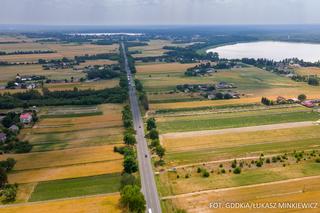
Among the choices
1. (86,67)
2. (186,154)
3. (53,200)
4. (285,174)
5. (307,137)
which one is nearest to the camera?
(53,200)

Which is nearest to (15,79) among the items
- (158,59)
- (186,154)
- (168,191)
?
(158,59)

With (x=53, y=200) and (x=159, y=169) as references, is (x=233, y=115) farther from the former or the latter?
(x=53, y=200)

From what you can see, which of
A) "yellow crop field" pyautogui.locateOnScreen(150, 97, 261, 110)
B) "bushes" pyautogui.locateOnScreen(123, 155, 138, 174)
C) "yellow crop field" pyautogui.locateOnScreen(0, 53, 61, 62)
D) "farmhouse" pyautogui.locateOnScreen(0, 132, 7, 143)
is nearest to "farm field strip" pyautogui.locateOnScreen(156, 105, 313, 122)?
"yellow crop field" pyautogui.locateOnScreen(150, 97, 261, 110)

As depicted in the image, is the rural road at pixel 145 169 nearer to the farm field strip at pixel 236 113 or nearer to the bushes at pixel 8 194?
the farm field strip at pixel 236 113

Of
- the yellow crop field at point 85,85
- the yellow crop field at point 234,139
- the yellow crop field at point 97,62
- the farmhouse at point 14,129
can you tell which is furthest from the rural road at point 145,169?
the yellow crop field at point 97,62

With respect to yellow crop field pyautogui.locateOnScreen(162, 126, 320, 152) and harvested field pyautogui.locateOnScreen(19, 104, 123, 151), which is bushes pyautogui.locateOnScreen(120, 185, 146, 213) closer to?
yellow crop field pyautogui.locateOnScreen(162, 126, 320, 152)

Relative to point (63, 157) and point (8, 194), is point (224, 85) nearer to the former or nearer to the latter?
point (63, 157)

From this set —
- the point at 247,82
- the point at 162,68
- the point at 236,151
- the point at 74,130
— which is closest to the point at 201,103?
the point at 236,151
